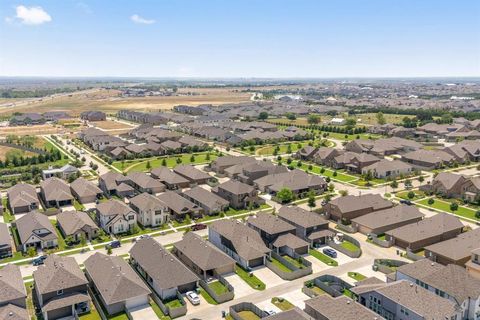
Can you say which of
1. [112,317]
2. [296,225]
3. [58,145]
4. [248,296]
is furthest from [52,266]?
[58,145]

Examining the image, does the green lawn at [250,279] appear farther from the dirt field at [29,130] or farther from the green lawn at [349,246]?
the dirt field at [29,130]

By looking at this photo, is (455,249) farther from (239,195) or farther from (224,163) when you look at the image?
(224,163)

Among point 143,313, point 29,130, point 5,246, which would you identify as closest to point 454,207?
point 143,313

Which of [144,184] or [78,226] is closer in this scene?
[78,226]

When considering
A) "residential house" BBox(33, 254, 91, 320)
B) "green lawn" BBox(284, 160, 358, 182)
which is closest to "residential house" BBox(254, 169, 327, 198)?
"green lawn" BBox(284, 160, 358, 182)

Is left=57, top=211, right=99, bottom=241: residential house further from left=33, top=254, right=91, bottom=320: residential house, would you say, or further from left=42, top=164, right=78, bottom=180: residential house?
left=42, top=164, right=78, bottom=180: residential house

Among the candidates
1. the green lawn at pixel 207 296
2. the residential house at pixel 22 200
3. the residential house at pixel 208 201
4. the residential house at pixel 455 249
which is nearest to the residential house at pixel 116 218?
the residential house at pixel 208 201
